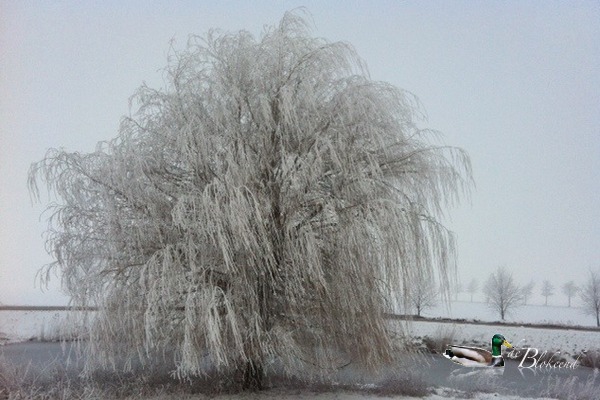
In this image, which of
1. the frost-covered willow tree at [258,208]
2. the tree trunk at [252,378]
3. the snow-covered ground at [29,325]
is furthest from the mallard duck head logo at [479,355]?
the snow-covered ground at [29,325]

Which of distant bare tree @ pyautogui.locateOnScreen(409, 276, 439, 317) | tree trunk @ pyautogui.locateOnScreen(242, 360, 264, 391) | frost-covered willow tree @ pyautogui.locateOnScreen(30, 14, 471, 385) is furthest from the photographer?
tree trunk @ pyautogui.locateOnScreen(242, 360, 264, 391)

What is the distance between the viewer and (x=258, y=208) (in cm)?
482

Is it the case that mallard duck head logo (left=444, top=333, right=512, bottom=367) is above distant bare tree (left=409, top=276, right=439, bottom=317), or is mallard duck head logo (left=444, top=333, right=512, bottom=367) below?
below

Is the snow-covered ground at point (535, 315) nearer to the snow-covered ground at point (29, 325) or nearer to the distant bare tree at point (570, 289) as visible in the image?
the distant bare tree at point (570, 289)

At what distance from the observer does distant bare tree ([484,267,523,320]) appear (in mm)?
8133

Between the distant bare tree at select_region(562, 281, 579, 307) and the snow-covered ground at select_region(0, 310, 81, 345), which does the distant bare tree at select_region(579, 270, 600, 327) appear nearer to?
the distant bare tree at select_region(562, 281, 579, 307)

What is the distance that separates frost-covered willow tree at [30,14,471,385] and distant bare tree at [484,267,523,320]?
12.1ft

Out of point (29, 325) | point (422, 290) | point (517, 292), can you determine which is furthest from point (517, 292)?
point (29, 325)

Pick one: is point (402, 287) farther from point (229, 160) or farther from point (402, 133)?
point (229, 160)

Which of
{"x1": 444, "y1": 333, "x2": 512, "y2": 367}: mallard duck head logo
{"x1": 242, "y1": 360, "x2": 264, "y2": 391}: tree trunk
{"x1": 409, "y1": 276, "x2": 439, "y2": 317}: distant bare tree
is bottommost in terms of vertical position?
{"x1": 242, "y1": 360, "x2": 264, "y2": 391}: tree trunk

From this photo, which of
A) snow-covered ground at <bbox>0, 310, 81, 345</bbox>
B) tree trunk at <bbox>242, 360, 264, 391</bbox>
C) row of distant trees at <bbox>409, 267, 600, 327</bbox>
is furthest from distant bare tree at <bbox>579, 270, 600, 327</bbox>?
snow-covered ground at <bbox>0, 310, 81, 345</bbox>

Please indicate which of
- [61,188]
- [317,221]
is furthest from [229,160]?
[61,188]

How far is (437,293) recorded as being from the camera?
505 centimetres

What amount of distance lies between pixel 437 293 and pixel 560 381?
233 centimetres
